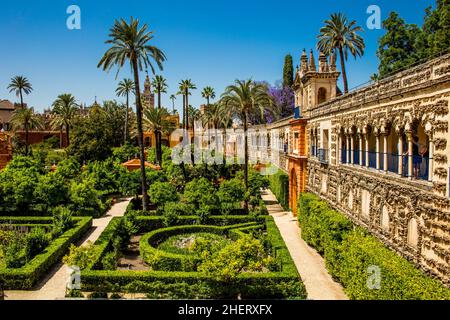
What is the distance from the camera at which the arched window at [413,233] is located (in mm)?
14947

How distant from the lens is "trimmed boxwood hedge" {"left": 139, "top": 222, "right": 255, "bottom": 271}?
67.5ft

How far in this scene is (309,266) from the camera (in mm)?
22875

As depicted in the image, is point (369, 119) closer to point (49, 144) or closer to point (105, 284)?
point (105, 284)

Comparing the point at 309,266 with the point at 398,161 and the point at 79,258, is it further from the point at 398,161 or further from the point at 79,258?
the point at 79,258

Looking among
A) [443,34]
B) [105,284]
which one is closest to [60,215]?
[105,284]

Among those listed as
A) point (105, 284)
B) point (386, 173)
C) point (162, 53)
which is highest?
point (162, 53)

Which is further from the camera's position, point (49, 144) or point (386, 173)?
point (49, 144)

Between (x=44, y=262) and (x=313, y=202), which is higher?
(x=313, y=202)

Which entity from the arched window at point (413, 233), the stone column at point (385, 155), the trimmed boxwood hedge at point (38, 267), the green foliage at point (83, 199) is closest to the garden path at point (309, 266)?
the arched window at point (413, 233)

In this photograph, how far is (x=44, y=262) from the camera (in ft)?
69.7

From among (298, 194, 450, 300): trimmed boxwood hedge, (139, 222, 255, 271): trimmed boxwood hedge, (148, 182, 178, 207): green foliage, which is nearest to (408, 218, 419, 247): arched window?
(298, 194, 450, 300): trimmed boxwood hedge
